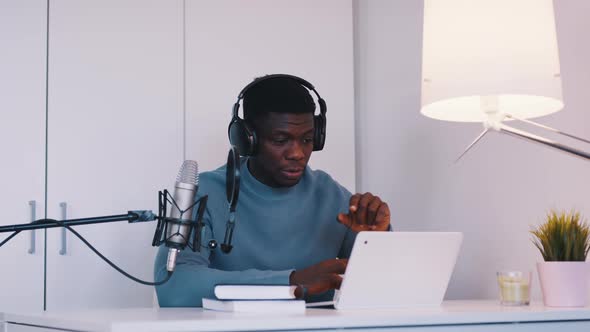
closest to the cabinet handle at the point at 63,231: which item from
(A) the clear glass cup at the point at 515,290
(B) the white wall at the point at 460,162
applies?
(B) the white wall at the point at 460,162

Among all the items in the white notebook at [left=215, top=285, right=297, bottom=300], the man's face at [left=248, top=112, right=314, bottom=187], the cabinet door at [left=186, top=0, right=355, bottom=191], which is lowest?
the white notebook at [left=215, top=285, right=297, bottom=300]

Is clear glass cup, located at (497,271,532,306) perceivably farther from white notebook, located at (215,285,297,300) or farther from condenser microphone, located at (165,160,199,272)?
condenser microphone, located at (165,160,199,272)

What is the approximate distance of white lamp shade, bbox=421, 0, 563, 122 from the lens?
5.22 feet

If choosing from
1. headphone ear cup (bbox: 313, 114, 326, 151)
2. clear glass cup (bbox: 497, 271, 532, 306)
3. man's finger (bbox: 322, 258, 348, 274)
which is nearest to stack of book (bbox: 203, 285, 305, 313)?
man's finger (bbox: 322, 258, 348, 274)

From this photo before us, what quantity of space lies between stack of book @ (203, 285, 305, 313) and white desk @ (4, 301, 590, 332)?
1.4 inches

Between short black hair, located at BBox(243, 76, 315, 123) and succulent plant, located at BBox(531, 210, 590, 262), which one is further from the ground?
short black hair, located at BBox(243, 76, 315, 123)

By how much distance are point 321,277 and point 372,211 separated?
0.28 metres

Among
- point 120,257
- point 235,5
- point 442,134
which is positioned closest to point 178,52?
point 235,5

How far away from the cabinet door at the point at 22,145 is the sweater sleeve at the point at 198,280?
2.84 ft

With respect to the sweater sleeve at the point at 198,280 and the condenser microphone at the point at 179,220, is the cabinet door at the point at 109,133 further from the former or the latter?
the condenser microphone at the point at 179,220

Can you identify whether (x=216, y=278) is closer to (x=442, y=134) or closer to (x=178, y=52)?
(x=442, y=134)

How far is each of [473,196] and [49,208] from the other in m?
1.27

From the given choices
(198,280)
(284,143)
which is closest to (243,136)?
(284,143)

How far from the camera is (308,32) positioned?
2.93 metres
